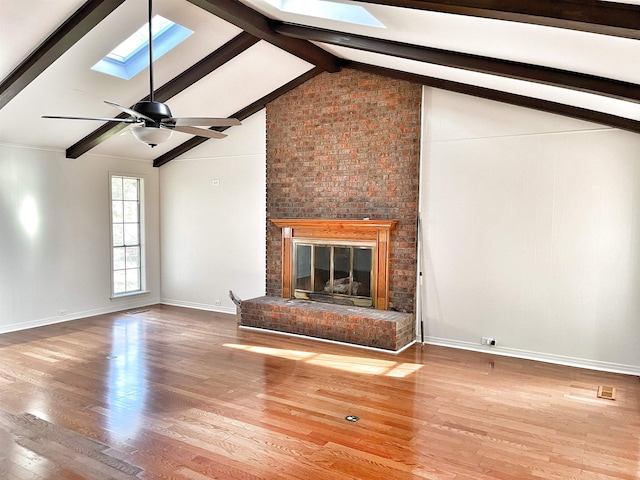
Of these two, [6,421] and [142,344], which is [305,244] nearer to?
[142,344]

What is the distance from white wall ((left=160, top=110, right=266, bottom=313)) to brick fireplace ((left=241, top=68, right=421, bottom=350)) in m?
0.34

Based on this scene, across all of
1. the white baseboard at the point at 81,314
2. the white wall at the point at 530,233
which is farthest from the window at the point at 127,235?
the white wall at the point at 530,233

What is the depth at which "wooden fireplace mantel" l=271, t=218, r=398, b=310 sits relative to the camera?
5918mm

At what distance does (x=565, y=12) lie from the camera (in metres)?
2.40

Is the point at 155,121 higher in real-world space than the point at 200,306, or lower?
higher

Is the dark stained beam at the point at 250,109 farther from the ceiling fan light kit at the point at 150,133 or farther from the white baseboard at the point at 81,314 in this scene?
the ceiling fan light kit at the point at 150,133

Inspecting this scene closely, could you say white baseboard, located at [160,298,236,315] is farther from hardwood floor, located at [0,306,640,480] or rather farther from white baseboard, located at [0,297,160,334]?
hardwood floor, located at [0,306,640,480]

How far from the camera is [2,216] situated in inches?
239

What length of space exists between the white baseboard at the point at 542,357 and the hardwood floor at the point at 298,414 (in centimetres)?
14

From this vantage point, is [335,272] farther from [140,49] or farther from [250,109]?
[140,49]

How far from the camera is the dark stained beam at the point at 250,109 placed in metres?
6.36

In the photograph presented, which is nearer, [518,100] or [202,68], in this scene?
[518,100]

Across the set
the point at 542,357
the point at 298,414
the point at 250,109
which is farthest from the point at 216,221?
the point at 542,357

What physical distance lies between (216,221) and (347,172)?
8.21 feet
